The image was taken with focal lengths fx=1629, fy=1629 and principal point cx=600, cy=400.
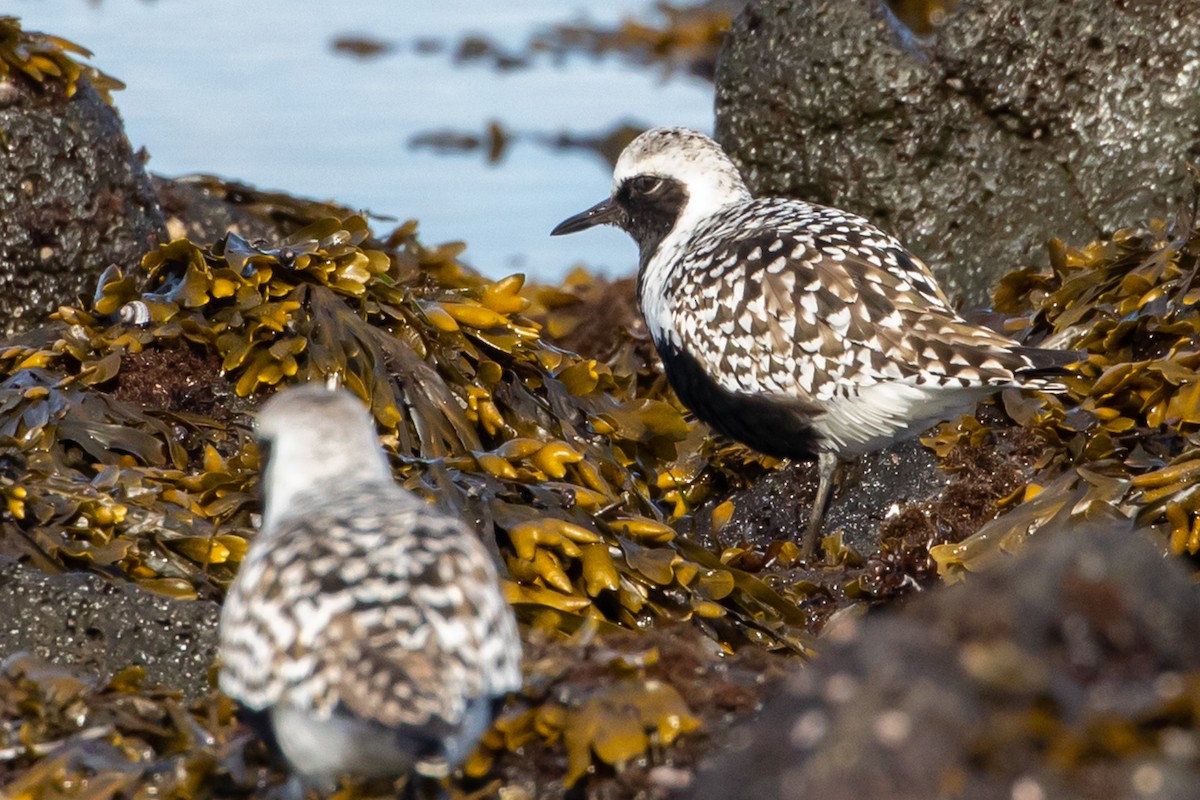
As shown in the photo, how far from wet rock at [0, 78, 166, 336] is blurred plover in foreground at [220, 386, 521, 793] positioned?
9.25 feet

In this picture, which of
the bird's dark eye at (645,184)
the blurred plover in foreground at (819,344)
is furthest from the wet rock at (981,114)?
the blurred plover in foreground at (819,344)

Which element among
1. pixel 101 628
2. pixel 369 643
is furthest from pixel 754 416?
pixel 369 643

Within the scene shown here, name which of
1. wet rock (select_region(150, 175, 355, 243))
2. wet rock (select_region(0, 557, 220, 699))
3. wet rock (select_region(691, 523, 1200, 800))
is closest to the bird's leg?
wet rock (select_region(0, 557, 220, 699))

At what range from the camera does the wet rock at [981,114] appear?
6.39 metres

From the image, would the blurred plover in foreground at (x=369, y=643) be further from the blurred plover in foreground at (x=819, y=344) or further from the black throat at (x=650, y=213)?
the black throat at (x=650, y=213)

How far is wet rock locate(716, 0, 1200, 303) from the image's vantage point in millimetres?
6387

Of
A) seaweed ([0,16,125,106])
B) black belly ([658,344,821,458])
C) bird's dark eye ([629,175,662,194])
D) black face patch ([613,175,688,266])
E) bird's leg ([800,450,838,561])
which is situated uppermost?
seaweed ([0,16,125,106])

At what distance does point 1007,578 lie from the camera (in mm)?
2264

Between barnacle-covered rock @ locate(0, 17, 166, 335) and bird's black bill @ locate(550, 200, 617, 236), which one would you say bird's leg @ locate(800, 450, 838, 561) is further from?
barnacle-covered rock @ locate(0, 17, 166, 335)

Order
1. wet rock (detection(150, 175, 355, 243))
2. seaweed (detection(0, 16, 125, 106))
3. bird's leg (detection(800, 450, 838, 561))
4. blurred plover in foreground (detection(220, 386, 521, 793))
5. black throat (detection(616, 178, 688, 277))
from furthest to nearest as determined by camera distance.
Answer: wet rock (detection(150, 175, 355, 243)) → black throat (detection(616, 178, 688, 277)) → seaweed (detection(0, 16, 125, 106)) → bird's leg (detection(800, 450, 838, 561)) → blurred plover in foreground (detection(220, 386, 521, 793))

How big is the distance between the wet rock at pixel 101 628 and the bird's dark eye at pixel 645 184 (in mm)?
3148

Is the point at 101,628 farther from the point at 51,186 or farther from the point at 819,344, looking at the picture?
the point at 819,344

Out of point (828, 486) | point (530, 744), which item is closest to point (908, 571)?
point (828, 486)

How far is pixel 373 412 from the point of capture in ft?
14.9
